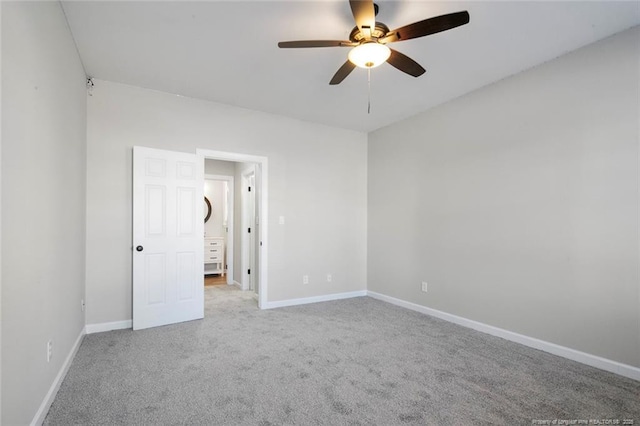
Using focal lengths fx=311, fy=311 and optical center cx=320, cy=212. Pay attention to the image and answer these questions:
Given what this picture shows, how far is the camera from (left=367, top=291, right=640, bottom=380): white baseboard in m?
2.41

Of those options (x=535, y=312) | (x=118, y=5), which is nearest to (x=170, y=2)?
(x=118, y=5)

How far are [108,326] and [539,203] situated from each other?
4.59 metres

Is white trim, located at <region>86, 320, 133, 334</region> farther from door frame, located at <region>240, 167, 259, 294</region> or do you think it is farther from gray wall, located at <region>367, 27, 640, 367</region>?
gray wall, located at <region>367, 27, 640, 367</region>

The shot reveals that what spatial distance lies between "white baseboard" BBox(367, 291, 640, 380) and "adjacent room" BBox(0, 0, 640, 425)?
1 centimetres

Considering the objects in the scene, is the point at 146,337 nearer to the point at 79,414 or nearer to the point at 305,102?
the point at 79,414

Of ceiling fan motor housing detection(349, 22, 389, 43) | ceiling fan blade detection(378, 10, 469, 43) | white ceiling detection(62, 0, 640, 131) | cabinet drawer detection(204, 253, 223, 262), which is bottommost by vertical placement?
cabinet drawer detection(204, 253, 223, 262)

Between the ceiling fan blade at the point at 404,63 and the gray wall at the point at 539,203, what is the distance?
1.43 metres

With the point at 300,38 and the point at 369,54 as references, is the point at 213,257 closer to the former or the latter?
the point at 300,38

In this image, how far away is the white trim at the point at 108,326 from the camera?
129 inches

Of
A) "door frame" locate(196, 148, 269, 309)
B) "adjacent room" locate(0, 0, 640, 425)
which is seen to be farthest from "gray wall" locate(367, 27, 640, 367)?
"door frame" locate(196, 148, 269, 309)

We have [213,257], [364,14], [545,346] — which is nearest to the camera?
[364,14]

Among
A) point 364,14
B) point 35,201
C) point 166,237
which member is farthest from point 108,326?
point 364,14

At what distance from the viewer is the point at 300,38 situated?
258 centimetres

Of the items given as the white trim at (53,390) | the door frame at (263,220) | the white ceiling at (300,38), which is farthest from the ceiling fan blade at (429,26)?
the white trim at (53,390)
